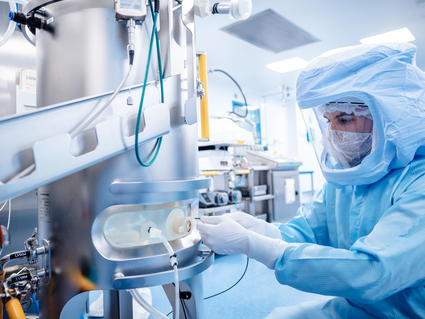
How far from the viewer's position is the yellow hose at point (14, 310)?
61 cm

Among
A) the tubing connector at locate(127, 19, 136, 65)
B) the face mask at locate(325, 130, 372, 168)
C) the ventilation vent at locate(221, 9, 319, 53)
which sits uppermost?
the ventilation vent at locate(221, 9, 319, 53)

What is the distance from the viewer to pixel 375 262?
0.65 m

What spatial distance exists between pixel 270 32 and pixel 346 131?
2447 millimetres

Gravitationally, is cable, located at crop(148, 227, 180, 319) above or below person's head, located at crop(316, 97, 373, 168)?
below

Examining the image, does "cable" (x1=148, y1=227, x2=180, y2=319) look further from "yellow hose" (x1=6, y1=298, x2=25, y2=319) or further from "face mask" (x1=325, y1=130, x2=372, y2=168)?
"face mask" (x1=325, y1=130, x2=372, y2=168)

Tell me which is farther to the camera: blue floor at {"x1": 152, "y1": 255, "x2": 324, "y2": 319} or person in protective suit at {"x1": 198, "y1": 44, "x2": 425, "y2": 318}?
blue floor at {"x1": 152, "y1": 255, "x2": 324, "y2": 319}

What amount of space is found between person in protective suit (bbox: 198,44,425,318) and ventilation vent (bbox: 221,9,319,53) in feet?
6.65

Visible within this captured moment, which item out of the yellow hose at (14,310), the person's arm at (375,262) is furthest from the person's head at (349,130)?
the yellow hose at (14,310)

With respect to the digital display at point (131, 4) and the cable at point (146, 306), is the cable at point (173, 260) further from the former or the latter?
the digital display at point (131, 4)

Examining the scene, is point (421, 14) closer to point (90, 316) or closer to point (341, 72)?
point (341, 72)

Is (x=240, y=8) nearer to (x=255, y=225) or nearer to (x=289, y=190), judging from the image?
(x=255, y=225)

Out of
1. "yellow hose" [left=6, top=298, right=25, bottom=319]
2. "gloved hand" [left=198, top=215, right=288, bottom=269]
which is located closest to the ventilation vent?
"gloved hand" [left=198, top=215, right=288, bottom=269]

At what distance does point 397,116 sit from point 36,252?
3.25 feet

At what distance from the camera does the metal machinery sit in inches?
24.9
